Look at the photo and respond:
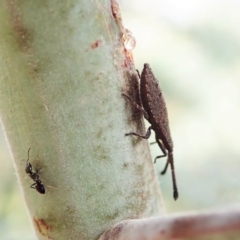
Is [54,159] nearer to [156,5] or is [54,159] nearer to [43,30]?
[43,30]

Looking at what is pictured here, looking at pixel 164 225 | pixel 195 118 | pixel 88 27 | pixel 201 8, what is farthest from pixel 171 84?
pixel 164 225

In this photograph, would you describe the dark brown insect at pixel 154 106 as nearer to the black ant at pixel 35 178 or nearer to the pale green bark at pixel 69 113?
Answer: the pale green bark at pixel 69 113

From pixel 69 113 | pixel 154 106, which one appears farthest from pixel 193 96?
pixel 69 113

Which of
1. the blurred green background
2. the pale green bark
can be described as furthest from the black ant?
the blurred green background

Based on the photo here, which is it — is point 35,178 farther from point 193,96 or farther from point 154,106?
point 193,96

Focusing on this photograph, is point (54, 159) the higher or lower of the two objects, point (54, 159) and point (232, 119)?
the higher

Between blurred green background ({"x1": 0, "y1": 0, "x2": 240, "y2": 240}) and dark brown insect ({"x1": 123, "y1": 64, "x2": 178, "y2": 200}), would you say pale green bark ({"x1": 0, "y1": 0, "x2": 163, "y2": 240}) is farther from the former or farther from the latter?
blurred green background ({"x1": 0, "y1": 0, "x2": 240, "y2": 240})

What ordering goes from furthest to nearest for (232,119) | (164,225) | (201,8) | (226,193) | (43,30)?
(201,8) → (232,119) → (226,193) → (43,30) → (164,225)
